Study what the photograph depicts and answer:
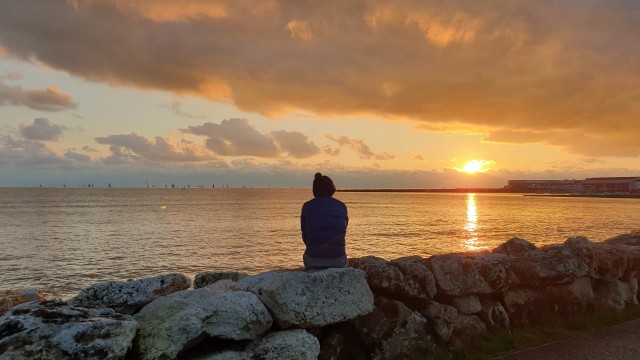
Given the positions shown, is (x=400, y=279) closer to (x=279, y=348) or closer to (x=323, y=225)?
(x=323, y=225)

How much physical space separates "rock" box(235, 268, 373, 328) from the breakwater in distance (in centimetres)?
2

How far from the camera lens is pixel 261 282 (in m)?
7.93

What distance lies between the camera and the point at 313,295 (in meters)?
7.48

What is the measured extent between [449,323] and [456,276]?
3.31 feet

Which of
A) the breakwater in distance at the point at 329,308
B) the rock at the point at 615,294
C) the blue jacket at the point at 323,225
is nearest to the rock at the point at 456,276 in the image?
the breakwater in distance at the point at 329,308

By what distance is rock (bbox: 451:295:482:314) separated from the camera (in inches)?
380

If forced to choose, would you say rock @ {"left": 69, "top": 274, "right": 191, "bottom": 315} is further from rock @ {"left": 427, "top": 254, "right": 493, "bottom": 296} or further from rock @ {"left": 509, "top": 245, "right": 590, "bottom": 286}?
rock @ {"left": 509, "top": 245, "right": 590, "bottom": 286}

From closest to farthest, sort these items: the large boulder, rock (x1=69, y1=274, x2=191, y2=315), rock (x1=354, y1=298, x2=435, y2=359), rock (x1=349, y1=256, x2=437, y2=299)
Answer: the large boulder
rock (x1=69, y1=274, x2=191, y2=315)
rock (x1=354, y1=298, x2=435, y2=359)
rock (x1=349, y1=256, x2=437, y2=299)

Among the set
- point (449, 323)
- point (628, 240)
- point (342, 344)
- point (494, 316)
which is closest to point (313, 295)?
point (342, 344)

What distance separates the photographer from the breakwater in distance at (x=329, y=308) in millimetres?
6199

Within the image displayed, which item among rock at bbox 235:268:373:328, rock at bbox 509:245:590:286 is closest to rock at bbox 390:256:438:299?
rock at bbox 235:268:373:328

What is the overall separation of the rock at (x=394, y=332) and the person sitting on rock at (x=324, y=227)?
4.00 feet

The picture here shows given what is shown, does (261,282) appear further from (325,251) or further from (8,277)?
(8,277)

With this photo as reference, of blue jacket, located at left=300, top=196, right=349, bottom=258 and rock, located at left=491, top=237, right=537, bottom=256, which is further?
rock, located at left=491, top=237, right=537, bottom=256
